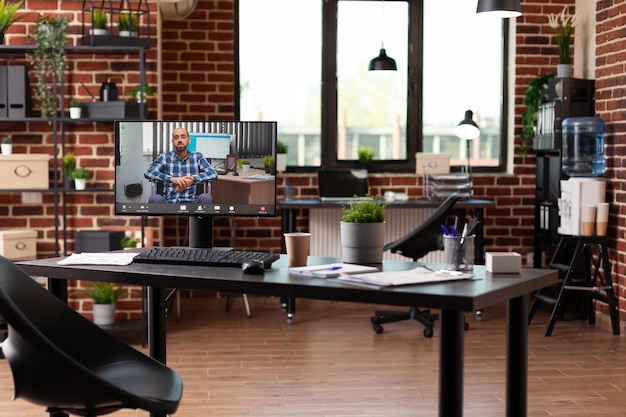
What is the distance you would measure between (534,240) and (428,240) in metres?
1.56

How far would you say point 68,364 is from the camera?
2.34m

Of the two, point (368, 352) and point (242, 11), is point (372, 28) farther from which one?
point (368, 352)

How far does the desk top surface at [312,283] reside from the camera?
2529 millimetres

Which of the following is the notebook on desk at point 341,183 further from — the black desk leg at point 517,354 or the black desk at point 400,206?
the black desk leg at point 517,354

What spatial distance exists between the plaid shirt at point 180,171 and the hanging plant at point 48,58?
7.65ft

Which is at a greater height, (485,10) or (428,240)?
(485,10)

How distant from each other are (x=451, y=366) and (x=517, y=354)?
1.54 feet

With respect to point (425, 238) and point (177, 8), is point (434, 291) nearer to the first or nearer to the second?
point (425, 238)

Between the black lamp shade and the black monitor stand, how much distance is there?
3251 mm

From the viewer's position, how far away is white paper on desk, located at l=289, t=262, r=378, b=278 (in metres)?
2.85

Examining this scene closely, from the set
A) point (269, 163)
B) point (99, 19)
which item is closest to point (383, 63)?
point (99, 19)

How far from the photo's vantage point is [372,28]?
23.9 feet

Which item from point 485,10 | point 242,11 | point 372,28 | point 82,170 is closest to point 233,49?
point 242,11

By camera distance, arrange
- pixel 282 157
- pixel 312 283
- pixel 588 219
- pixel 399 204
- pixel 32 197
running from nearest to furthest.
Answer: pixel 312 283 → pixel 32 197 → pixel 588 219 → pixel 399 204 → pixel 282 157
